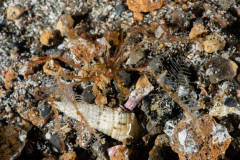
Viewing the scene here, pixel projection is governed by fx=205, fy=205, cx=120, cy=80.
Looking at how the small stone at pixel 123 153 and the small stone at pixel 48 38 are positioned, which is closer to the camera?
the small stone at pixel 123 153

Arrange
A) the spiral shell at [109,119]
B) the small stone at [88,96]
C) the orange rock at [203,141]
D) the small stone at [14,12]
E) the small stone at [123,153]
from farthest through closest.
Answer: the small stone at [14,12] → the small stone at [88,96] → the spiral shell at [109,119] → the small stone at [123,153] → the orange rock at [203,141]

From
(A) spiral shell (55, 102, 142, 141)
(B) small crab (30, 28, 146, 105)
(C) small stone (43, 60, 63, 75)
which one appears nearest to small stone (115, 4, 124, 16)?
(B) small crab (30, 28, 146, 105)

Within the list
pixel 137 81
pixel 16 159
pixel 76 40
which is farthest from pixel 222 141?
pixel 16 159

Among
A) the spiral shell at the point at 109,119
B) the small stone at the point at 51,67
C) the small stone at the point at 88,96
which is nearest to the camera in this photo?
the spiral shell at the point at 109,119

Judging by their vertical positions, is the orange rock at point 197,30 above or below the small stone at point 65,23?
below

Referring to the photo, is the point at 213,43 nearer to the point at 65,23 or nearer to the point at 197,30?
the point at 197,30

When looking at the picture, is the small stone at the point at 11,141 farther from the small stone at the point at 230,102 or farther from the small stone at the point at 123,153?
the small stone at the point at 230,102

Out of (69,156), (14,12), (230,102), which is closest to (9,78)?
(14,12)

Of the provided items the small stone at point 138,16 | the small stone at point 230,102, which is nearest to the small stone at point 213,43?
the small stone at point 230,102
